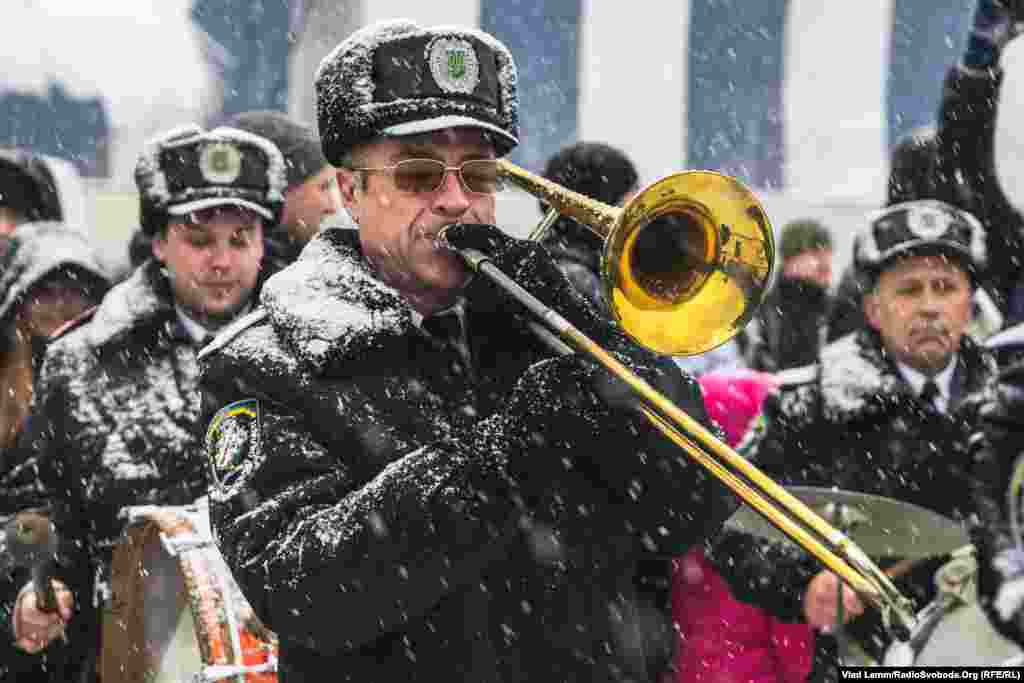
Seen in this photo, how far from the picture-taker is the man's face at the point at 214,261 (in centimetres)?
504

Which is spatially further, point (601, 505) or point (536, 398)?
point (601, 505)

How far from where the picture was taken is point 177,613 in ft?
13.8

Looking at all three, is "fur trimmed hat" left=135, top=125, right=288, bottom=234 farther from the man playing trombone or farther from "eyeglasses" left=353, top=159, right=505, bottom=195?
"eyeglasses" left=353, top=159, right=505, bottom=195

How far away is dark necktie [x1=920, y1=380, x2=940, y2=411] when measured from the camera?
515 centimetres

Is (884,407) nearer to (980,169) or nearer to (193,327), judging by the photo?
(980,169)

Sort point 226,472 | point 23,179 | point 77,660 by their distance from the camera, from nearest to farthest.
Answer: point 226,472
point 77,660
point 23,179

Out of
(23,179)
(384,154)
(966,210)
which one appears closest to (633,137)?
(23,179)

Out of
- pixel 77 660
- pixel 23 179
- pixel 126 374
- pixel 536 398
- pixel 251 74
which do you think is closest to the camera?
pixel 536 398

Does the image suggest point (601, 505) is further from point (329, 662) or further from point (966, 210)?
point (966, 210)

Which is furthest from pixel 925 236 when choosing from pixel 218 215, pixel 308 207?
pixel 218 215

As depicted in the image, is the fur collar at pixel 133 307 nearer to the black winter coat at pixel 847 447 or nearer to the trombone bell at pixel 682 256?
the black winter coat at pixel 847 447

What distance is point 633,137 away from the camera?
1446 cm

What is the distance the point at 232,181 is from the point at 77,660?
169 centimetres

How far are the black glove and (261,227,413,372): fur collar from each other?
9.52 ft
